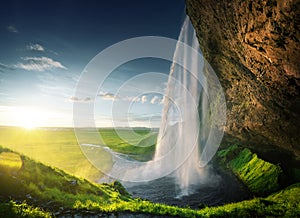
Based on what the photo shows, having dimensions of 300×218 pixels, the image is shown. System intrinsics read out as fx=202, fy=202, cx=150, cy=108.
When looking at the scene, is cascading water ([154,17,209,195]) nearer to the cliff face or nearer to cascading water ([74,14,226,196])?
cascading water ([74,14,226,196])

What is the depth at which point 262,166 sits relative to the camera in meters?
27.5

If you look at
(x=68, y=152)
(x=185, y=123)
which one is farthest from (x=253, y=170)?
(x=68, y=152)

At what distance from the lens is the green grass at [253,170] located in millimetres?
22770

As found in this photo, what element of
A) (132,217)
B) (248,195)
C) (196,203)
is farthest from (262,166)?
(132,217)

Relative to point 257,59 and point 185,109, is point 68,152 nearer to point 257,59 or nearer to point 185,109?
point 185,109

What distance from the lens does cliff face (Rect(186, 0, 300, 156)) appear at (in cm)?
866

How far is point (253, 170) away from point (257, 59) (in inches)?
873

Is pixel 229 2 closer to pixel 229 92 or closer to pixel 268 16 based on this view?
pixel 268 16

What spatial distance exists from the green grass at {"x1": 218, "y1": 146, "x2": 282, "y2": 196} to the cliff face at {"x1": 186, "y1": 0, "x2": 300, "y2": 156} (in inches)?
245

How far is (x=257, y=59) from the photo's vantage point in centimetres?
1138

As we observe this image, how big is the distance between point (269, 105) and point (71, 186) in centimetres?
1533

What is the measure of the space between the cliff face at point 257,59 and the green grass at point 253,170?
6231 millimetres

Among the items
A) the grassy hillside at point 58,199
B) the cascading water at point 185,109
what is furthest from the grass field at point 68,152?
the cascading water at point 185,109

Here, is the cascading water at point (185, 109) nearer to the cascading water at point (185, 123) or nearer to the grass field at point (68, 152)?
the cascading water at point (185, 123)
